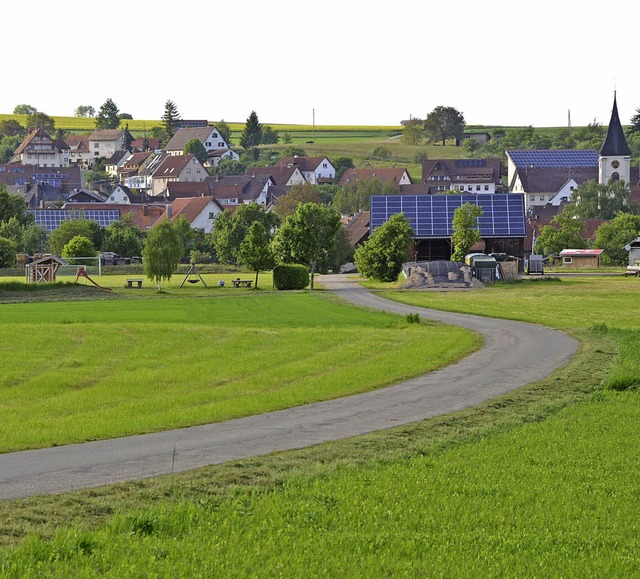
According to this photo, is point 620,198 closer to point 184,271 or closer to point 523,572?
point 184,271

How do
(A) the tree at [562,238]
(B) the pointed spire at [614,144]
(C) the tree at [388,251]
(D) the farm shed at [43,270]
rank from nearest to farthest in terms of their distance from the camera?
(D) the farm shed at [43,270] < (C) the tree at [388,251] < (A) the tree at [562,238] < (B) the pointed spire at [614,144]

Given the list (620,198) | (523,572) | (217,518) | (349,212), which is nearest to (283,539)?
(217,518)

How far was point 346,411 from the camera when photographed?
2047 cm

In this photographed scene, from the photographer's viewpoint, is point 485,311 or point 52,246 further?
point 52,246

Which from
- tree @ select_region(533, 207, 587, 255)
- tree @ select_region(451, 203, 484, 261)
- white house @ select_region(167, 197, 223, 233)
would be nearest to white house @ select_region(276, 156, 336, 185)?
white house @ select_region(167, 197, 223, 233)

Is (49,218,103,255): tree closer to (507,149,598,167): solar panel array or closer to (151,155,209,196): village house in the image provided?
(151,155,209,196): village house

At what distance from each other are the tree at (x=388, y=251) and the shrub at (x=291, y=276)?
22.9 ft

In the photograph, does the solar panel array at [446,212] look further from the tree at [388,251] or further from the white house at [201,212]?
the white house at [201,212]

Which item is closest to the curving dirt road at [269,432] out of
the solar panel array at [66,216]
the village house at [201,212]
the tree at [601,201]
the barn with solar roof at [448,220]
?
the barn with solar roof at [448,220]

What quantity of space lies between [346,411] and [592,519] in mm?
8664

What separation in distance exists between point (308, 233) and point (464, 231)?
14.4m

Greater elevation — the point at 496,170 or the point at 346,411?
the point at 496,170

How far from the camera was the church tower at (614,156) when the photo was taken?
5832 inches

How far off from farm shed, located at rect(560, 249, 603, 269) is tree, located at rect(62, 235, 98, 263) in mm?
45416
